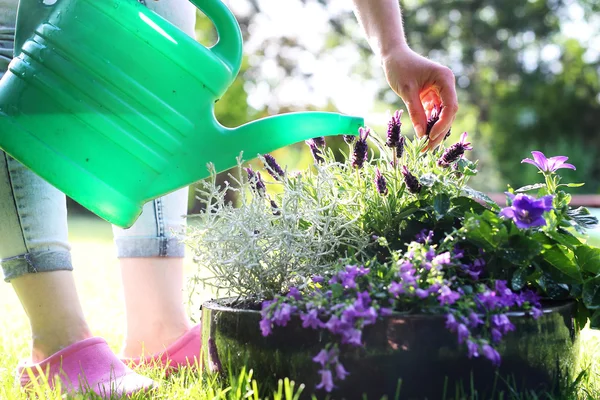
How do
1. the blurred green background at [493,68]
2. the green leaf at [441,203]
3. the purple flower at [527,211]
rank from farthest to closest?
1. the blurred green background at [493,68]
2. the green leaf at [441,203]
3. the purple flower at [527,211]

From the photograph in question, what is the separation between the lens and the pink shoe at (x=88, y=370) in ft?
4.11

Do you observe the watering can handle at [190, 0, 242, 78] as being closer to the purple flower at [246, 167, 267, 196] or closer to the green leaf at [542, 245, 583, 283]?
the purple flower at [246, 167, 267, 196]

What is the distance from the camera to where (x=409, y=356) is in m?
0.97

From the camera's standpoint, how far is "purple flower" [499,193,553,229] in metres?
1.04

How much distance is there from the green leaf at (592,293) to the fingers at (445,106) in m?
0.42

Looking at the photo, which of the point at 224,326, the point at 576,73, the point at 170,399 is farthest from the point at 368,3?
the point at 576,73

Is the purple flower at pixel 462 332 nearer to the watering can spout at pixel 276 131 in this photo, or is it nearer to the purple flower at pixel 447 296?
the purple flower at pixel 447 296

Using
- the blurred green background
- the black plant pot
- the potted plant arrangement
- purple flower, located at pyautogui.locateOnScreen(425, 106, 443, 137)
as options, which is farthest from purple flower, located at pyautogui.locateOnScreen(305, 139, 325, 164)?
the blurred green background

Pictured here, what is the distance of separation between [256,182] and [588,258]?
2.05 feet

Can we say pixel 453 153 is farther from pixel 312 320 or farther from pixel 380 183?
pixel 312 320

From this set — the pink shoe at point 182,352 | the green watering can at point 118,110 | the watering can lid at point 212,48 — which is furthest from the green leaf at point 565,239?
the pink shoe at point 182,352

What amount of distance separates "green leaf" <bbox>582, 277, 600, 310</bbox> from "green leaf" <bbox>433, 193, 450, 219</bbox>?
0.27 meters

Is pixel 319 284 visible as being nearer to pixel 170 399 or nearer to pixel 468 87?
pixel 170 399

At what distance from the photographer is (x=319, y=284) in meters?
1.12
